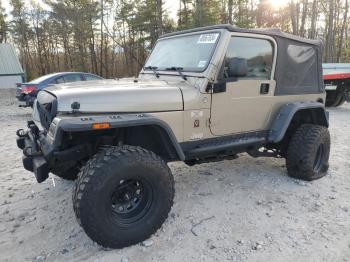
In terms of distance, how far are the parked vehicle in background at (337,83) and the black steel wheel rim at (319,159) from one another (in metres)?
7.81

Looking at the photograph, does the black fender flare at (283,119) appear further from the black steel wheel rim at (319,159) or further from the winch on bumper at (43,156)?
the winch on bumper at (43,156)

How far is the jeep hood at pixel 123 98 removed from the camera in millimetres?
2885

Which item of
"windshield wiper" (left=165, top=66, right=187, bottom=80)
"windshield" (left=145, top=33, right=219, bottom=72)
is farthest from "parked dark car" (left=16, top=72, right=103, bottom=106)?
"windshield wiper" (left=165, top=66, right=187, bottom=80)

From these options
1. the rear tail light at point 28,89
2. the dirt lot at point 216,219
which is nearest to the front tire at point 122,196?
the dirt lot at point 216,219

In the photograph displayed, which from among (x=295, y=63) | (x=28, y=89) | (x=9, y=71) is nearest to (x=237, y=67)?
(x=295, y=63)

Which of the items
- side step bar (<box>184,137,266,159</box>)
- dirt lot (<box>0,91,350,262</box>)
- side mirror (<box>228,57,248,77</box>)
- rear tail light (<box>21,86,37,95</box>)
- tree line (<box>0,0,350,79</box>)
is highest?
tree line (<box>0,0,350,79</box>)

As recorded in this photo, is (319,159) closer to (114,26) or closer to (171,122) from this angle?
(171,122)

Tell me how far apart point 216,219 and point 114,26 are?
103ft

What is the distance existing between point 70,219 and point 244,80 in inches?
99.4

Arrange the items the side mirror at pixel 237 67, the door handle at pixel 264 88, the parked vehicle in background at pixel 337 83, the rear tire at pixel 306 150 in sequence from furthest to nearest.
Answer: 1. the parked vehicle in background at pixel 337 83
2. the rear tire at pixel 306 150
3. the door handle at pixel 264 88
4. the side mirror at pixel 237 67

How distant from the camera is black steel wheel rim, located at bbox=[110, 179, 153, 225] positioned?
9.95 feet

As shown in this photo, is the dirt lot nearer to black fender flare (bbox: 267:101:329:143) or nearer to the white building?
black fender flare (bbox: 267:101:329:143)

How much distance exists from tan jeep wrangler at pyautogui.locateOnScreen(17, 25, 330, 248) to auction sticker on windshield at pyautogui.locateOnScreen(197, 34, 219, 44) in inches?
0.6

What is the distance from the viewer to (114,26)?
3222 centimetres
